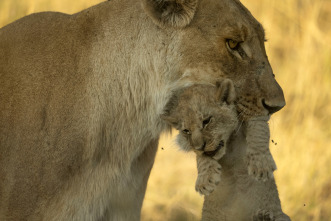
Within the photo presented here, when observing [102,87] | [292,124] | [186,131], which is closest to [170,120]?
[186,131]

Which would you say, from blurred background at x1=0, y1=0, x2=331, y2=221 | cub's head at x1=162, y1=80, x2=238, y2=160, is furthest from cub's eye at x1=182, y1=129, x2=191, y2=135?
blurred background at x1=0, y1=0, x2=331, y2=221

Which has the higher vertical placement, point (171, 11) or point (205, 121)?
point (171, 11)

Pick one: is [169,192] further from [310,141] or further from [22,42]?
[22,42]

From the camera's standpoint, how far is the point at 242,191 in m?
3.68

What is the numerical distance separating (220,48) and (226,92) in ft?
0.79

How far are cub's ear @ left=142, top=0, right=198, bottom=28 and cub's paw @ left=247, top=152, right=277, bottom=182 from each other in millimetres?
751

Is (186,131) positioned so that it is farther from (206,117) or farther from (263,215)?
(263,215)

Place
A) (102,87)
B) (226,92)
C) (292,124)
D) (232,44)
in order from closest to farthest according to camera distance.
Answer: (226,92), (232,44), (102,87), (292,124)

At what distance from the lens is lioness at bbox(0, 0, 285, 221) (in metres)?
3.48

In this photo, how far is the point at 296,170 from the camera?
6113 mm

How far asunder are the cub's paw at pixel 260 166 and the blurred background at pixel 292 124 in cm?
210

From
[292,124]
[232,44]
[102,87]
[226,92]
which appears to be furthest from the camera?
[292,124]

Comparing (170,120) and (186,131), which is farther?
(170,120)

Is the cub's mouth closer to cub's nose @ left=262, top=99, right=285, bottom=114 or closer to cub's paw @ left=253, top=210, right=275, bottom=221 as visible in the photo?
cub's nose @ left=262, top=99, right=285, bottom=114
